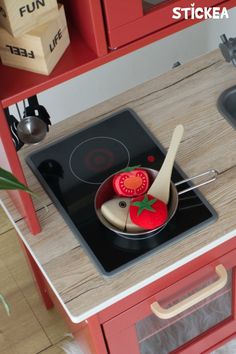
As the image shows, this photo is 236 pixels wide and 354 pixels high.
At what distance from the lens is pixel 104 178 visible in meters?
1.37

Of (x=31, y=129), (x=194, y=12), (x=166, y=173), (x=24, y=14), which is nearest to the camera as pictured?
(x=24, y=14)

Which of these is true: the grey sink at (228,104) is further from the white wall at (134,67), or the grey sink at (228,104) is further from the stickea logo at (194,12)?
the white wall at (134,67)

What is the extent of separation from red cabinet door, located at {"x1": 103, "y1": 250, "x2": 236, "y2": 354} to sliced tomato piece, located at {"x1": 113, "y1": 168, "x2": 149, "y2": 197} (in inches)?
8.2

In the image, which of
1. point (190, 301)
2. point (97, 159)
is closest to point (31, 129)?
point (97, 159)

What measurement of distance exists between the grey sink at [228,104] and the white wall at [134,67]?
481 mm

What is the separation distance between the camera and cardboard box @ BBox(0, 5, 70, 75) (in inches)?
39.6

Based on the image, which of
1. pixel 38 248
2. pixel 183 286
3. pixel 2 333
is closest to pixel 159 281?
pixel 183 286

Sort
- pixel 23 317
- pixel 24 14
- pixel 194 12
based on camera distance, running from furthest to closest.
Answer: pixel 23 317, pixel 194 12, pixel 24 14

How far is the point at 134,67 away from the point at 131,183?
0.75 meters

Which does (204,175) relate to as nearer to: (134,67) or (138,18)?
(138,18)

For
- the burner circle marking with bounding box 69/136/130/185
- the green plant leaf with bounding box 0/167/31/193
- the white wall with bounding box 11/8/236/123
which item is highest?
the green plant leaf with bounding box 0/167/31/193

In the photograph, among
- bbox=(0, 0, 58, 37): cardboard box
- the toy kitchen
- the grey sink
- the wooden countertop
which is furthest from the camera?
the grey sink

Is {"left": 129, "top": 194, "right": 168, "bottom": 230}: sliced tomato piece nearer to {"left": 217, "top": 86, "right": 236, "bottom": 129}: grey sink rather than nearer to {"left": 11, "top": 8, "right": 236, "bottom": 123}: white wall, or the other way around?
{"left": 217, "top": 86, "right": 236, "bottom": 129}: grey sink

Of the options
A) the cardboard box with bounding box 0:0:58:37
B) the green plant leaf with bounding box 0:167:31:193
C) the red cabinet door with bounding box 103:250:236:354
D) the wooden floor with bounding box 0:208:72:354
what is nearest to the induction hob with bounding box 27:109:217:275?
the red cabinet door with bounding box 103:250:236:354
